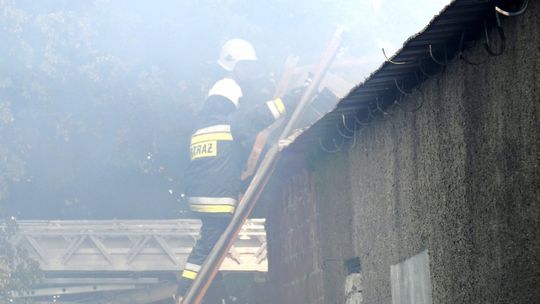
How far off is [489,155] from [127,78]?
1308 centimetres

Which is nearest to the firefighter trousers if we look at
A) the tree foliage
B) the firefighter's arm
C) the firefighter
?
the firefighter

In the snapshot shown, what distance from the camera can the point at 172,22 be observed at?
62.0 feet

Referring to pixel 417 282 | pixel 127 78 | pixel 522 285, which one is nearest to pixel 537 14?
pixel 522 285

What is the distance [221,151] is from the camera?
12.7 metres

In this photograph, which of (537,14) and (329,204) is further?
(329,204)

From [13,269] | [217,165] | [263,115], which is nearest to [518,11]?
[263,115]

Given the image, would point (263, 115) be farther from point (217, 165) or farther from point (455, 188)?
point (455, 188)

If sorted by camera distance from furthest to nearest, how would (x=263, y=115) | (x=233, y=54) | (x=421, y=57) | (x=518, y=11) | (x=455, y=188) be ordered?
(x=233, y=54)
(x=263, y=115)
(x=421, y=57)
(x=455, y=188)
(x=518, y=11)

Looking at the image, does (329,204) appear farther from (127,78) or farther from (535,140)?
(127,78)

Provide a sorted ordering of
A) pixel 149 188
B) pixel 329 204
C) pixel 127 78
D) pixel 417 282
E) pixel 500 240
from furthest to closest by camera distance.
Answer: pixel 149 188 → pixel 127 78 → pixel 329 204 → pixel 417 282 → pixel 500 240

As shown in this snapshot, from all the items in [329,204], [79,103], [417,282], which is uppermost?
[79,103]

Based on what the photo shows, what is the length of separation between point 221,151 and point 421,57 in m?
6.46

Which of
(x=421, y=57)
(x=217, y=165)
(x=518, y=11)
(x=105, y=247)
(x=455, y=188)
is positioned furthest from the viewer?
(x=105, y=247)

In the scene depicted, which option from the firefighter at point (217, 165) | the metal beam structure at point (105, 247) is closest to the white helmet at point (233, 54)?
the firefighter at point (217, 165)
